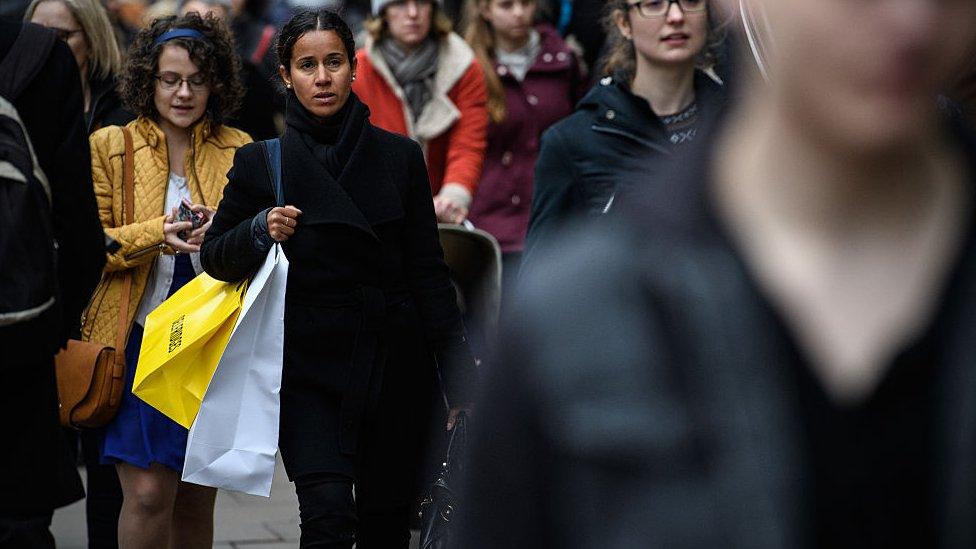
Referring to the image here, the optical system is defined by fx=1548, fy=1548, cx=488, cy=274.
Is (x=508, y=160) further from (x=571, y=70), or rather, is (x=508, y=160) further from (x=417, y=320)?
(x=417, y=320)

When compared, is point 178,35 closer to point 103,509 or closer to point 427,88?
point 103,509

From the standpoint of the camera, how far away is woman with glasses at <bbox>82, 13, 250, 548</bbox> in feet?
A: 15.7

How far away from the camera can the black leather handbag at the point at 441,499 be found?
4371mm

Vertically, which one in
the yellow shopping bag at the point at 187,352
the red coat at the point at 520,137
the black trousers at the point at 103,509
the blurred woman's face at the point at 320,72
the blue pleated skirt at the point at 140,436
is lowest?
the red coat at the point at 520,137

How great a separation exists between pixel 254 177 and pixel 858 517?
3529 millimetres

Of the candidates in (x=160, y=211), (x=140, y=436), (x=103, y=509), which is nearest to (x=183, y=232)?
(x=160, y=211)

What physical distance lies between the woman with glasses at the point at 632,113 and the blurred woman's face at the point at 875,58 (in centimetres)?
362

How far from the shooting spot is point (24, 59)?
3404mm

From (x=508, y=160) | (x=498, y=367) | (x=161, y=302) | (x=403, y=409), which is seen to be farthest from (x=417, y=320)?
(x=498, y=367)

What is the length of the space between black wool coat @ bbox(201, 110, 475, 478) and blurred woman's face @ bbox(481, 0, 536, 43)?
3032 mm

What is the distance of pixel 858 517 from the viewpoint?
1078 mm

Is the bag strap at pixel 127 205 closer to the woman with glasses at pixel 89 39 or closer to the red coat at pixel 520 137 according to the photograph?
the woman with glasses at pixel 89 39

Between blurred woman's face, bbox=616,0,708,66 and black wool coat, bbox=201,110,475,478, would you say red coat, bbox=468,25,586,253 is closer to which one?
blurred woman's face, bbox=616,0,708,66

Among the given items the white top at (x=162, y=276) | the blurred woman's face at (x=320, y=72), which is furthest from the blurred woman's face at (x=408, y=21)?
the blurred woman's face at (x=320, y=72)
